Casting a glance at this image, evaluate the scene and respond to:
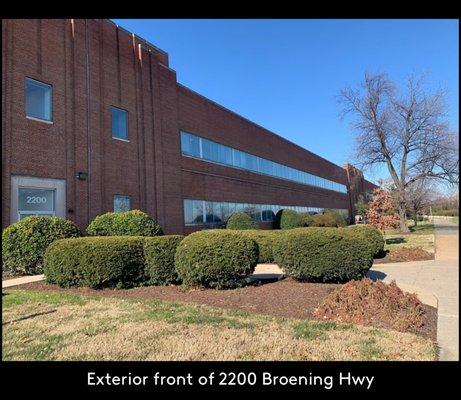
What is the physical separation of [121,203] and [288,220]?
55.4 feet

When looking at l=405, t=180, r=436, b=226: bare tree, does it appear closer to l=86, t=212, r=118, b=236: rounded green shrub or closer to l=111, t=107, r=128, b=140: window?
l=111, t=107, r=128, b=140: window

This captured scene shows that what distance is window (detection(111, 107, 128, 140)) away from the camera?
1956cm

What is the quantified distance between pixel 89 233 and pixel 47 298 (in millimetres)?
7671

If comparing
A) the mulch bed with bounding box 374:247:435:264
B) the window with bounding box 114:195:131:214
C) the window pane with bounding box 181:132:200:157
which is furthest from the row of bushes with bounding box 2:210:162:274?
the window pane with bounding box 181:132:200:157

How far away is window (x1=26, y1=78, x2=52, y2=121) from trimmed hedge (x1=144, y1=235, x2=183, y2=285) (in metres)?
9.16

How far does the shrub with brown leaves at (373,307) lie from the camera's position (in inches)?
228

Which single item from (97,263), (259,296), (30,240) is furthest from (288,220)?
(259,296)

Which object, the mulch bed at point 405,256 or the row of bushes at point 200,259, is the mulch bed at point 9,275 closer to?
the row of bushes at point 200,259

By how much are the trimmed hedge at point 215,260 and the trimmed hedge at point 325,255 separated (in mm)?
826

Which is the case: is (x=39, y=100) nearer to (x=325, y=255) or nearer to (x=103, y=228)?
(x=103, y=228)

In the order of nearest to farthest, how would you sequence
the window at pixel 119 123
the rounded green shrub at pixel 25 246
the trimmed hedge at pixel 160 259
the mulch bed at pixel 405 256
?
the trimmed hedge at pixel 160 259 → the rounded green shrub at pixel 25 246 → the mulch bed at pixel 405 256 → the window at pixel 119 123

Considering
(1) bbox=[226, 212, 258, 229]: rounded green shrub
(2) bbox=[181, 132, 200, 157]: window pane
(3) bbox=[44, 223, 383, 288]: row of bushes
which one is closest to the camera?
(3) bbox=[44, 223, 383, 288]: row of bushes

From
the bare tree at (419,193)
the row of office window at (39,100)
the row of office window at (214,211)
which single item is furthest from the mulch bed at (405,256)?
the bare tree at (419,193)

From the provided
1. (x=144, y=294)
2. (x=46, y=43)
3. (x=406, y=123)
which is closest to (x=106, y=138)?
(x=46, y=43)
